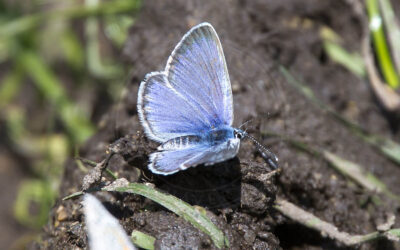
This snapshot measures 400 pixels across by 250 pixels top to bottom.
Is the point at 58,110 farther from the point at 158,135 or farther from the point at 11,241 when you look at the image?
the point at 158,135

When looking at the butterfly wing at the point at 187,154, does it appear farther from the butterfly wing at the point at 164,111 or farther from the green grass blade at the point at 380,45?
the green grass blade at the point at 380,45

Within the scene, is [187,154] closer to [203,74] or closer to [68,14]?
[203,74]

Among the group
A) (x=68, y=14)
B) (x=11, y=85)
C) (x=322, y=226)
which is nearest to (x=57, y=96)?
(x=11, y=85)

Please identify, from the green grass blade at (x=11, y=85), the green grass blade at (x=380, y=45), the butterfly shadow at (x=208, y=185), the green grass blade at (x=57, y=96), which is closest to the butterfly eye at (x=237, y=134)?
the butterfly shadow at (x=208, y=185)

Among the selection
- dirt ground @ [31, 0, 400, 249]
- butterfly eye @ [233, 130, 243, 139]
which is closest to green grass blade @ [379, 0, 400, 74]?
dirt ground @ [31, 0, 400, 249]

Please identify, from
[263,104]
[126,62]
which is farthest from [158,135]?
[126,62]
